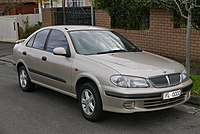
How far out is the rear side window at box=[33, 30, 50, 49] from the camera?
6.59 metres

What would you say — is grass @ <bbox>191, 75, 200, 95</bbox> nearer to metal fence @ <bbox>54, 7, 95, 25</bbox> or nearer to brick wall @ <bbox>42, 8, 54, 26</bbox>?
metal fence @ <bbox>54, 7, 95, 25</bbox>

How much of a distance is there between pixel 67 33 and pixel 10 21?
13308 millimetres

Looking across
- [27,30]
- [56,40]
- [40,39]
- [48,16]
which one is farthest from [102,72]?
[27,30]

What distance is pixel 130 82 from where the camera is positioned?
15.3ft

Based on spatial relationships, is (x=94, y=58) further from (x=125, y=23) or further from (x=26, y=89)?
(x=125, y=23)

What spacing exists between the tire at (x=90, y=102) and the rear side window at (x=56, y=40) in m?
1.05

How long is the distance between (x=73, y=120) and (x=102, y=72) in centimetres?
99

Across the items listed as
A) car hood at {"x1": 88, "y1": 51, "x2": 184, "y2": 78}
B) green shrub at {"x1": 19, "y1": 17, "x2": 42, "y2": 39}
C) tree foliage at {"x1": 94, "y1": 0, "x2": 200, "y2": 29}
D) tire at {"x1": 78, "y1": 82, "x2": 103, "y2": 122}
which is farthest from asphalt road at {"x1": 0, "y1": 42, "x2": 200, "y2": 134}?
green shrub at {"x1": 19, "y1": 17, "x2": 42, "y2": 39}

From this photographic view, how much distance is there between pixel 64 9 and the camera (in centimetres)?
1457

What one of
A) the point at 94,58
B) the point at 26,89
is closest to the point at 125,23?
the point at 26,89

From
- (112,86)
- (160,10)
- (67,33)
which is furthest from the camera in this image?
(160,10)

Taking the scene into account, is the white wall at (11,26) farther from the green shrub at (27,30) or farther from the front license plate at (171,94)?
the front license plate at (171,94)

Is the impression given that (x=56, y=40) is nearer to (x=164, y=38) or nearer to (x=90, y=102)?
(x=90, y=102)

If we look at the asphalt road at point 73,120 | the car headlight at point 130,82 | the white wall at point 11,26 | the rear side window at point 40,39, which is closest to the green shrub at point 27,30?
the white wall at point 11,26
